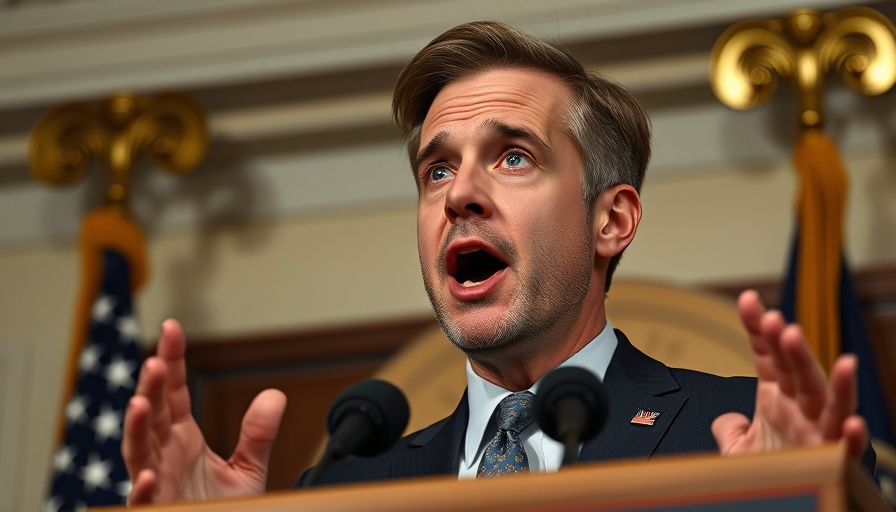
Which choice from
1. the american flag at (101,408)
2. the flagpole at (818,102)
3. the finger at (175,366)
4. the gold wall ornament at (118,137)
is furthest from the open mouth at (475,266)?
the gold wall ornament at (118,137)

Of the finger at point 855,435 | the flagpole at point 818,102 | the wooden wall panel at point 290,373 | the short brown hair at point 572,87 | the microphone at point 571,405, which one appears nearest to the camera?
the finger at point 855,435

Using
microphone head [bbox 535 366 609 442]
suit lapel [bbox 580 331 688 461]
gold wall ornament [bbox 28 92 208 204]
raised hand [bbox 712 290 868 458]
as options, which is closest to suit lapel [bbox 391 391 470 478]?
suit lapel [bbox 580 331 688 461]

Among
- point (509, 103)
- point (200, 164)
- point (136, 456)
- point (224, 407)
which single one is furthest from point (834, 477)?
point (200, 164)

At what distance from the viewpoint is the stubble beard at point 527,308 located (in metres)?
2.19

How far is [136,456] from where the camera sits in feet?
5.93

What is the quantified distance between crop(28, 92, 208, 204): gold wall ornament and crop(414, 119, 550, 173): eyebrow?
111 inches

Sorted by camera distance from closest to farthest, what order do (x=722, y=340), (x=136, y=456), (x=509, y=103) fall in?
1. (x=136, y=456)
2. (x=509, y=103)
3. (x=722, y=340)

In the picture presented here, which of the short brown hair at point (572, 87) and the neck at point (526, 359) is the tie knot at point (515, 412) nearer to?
the neck at point (526, 359)

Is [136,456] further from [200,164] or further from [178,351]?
[200,164]

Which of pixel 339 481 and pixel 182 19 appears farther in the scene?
pixel 182 19

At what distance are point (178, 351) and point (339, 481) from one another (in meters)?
0.58

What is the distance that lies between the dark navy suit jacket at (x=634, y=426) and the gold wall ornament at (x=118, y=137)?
9.68ft

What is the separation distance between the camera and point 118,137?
5.15 m

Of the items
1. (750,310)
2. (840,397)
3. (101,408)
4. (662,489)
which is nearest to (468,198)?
(750,310)
